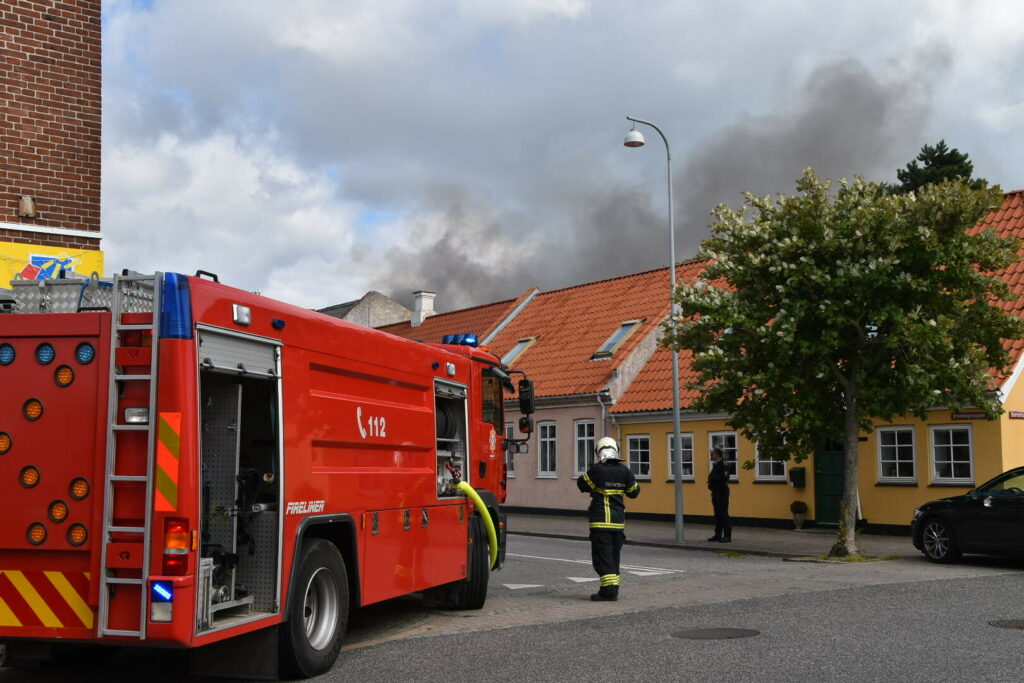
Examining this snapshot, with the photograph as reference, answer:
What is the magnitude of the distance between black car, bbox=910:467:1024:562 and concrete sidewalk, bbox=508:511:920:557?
1.54 meters

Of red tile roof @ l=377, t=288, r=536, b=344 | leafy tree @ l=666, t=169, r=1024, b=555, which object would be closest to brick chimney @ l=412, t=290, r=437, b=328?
red tile roof @ l=377, t=288, r=536, b=344

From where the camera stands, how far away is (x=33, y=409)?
7070mm

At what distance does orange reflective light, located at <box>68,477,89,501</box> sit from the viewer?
6.90 meters

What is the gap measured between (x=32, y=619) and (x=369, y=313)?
48958 mm

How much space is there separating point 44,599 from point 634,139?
18721mm

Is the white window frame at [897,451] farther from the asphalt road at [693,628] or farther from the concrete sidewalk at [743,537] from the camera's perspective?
the asphalt road at [693,628]

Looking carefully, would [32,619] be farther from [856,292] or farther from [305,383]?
[856,292]

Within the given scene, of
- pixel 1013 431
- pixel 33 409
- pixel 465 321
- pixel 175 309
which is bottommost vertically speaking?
pixel 33 409

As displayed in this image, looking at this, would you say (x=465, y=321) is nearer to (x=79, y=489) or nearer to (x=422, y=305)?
(x=422, y=305)

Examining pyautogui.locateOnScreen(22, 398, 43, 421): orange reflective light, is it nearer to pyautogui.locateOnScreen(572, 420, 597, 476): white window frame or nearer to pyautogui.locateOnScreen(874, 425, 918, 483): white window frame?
pyautogui.locateOnScreen(874, 425, 918, 483): white window frame

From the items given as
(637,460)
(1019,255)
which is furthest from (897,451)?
(637,460)

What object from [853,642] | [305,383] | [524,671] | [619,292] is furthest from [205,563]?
[619,292]

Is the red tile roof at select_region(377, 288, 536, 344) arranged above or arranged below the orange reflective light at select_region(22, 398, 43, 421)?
above

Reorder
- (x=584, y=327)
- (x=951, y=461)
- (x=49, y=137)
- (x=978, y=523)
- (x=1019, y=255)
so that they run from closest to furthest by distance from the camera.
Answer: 1. (x=49, y=137)
2. (x=978, y=523)
3. (x=951, y=461)
4. (x=1019, y=255)
5. (x=584, y=327)
